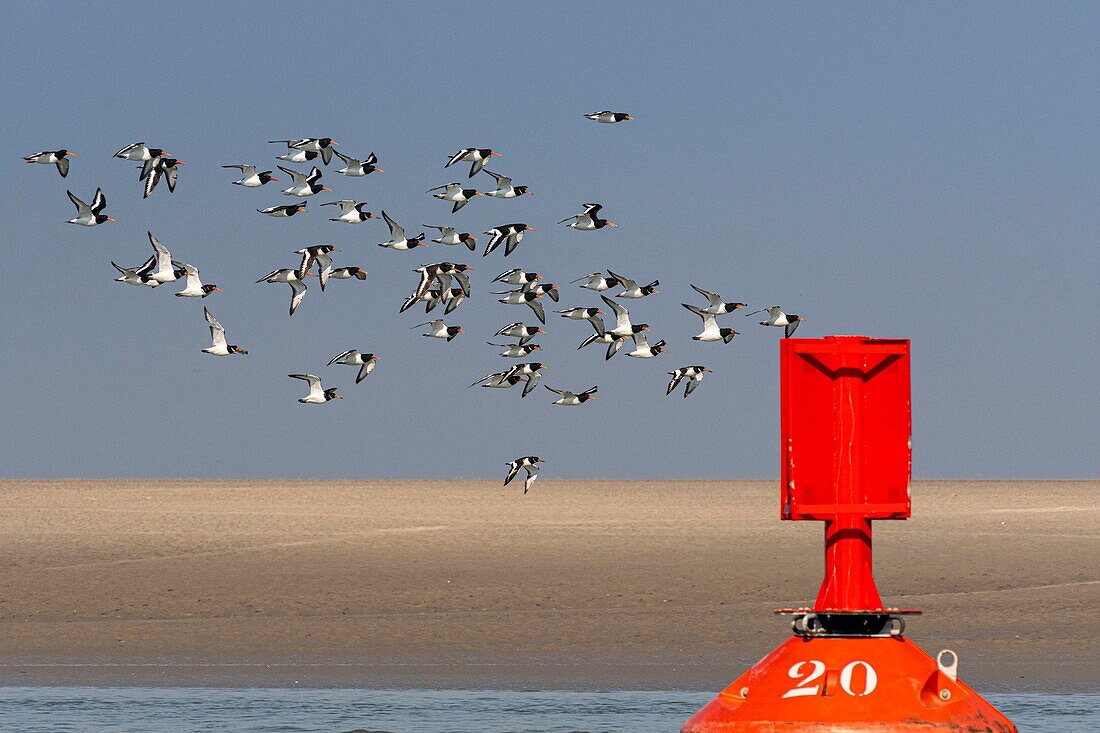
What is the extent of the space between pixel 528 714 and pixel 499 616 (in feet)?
30.8

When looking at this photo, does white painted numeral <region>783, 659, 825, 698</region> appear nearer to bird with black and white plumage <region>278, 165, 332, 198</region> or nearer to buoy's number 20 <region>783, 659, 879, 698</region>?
buoy's number 20 <region>783, 659, 879, 698</region>

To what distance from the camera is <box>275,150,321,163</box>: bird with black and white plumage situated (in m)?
29.4

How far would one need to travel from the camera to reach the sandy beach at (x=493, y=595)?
60.0 ft

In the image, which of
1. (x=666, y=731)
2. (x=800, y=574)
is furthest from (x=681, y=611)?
(x=666, y=731)

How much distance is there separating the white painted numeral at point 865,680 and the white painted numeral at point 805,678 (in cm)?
9

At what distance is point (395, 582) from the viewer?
27.2 metres

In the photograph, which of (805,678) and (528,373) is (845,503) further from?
(528,373)

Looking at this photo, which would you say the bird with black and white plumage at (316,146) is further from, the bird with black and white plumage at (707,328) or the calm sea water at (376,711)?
the calm sea water at (376,711)

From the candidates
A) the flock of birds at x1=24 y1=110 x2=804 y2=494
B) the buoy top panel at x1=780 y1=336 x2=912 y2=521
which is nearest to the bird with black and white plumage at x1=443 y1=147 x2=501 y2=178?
the flock of birds at x1=24 y1=110 x2=804 y2=494

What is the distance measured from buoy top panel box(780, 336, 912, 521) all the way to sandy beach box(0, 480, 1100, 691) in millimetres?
9524

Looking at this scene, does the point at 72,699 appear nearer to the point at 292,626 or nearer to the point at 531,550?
the point at 292,626

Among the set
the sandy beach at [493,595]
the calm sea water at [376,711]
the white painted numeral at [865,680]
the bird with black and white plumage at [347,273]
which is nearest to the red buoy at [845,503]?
the white painted numeral at [865,680]

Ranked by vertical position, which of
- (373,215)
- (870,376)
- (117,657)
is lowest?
(117,657)

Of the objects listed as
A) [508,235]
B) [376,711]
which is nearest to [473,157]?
[508,235]
